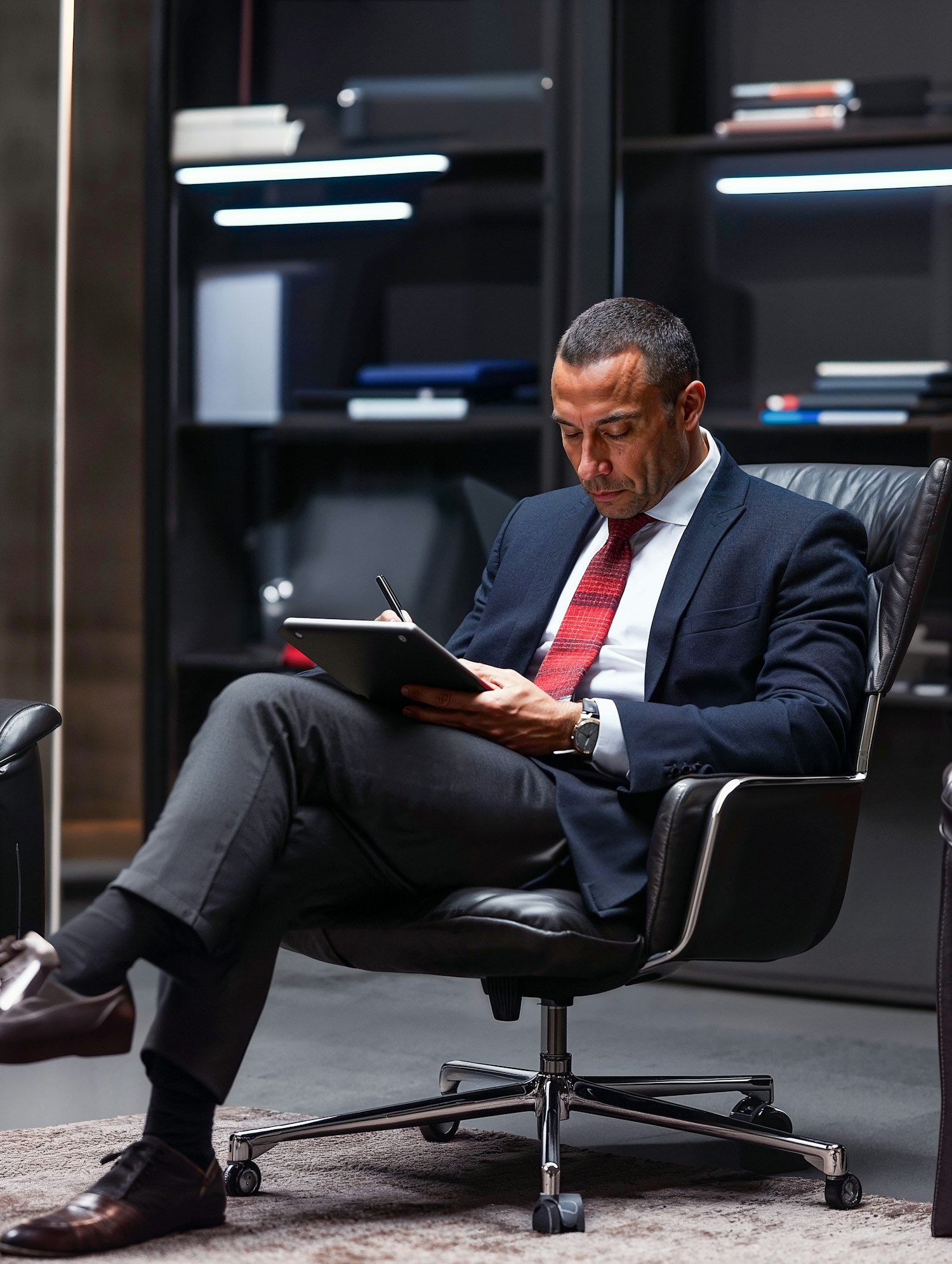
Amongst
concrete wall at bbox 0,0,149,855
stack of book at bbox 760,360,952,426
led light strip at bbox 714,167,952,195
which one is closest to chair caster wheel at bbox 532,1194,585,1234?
stack of book at bbox 760,360,952,426

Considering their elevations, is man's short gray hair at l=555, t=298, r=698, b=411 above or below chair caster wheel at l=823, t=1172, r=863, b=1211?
above

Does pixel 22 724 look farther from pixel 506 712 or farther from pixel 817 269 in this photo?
pixel 817 269

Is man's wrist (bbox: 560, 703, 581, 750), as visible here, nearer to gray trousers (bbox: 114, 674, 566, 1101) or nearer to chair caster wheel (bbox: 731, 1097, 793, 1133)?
gray trousers (bbox: 114, 674, 566, 1101)

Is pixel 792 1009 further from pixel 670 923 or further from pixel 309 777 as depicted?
pixel 309 777

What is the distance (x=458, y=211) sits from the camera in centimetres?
395

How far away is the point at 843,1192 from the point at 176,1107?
82cm

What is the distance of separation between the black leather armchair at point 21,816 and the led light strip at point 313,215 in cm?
167

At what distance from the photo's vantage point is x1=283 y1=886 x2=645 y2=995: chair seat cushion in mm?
1997

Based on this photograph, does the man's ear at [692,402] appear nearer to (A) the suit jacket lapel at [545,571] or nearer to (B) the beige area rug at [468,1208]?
A: (A) the suit jacket lapel at [545,571]

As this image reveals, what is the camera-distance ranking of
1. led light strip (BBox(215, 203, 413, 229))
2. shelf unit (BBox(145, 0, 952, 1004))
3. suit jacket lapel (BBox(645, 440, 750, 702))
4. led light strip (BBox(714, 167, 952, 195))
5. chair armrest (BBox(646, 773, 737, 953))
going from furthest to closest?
1. led light strip (BBox(215, 203, 413, 229))
2. led light strip (BBox(714, 167, 952, 195))
3. shelf unit (BBox(145, 0, 952, 1004))
4. suit jacket lapel (BBox(645, 440, 750, 702))
5. chair armrest (BBox(646, 773, 737, 953))

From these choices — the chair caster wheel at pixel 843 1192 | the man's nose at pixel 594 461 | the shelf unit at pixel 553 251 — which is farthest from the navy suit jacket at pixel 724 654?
the shelf unit at pixel 553 251

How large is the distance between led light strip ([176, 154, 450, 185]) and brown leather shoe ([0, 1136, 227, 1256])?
8.09ft

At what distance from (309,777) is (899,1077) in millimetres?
1360

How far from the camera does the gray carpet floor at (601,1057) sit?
8.37ft
